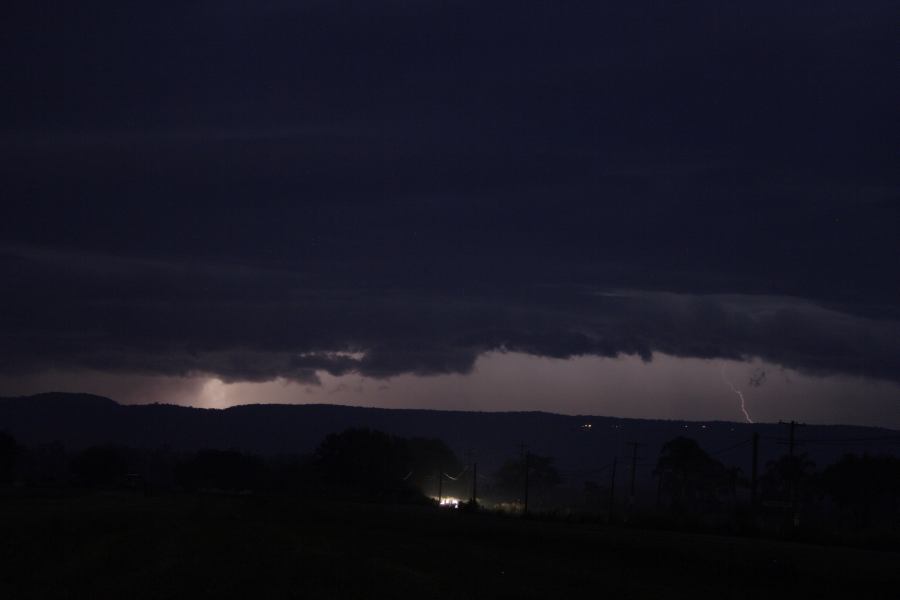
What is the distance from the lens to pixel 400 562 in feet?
100

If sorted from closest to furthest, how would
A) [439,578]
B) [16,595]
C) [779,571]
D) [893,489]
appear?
[16,595], [439,578], [779,571], [893,489]

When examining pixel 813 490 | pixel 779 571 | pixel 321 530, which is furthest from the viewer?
pixel 813 490

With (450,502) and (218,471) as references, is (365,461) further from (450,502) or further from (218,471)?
(450,502)

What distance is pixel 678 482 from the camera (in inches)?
4820

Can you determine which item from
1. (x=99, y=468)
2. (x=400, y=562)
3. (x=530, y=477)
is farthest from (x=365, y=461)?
(x=400, y=562)

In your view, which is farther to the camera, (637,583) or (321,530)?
(321,530)

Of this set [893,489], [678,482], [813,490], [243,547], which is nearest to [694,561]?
[243,547]

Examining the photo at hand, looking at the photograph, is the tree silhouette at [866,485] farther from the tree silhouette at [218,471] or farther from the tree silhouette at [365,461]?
the tree silhouette at [218,471]

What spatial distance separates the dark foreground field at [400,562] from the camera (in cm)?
2581

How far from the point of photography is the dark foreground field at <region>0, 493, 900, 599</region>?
25812 mm

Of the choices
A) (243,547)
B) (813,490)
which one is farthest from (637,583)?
(813,490)

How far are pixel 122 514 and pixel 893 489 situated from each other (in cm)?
7661

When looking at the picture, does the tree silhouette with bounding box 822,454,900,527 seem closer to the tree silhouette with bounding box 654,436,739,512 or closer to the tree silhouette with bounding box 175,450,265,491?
the tree silhouette with bounding box 654,436,739,512

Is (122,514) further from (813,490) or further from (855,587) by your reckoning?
(813,490)
